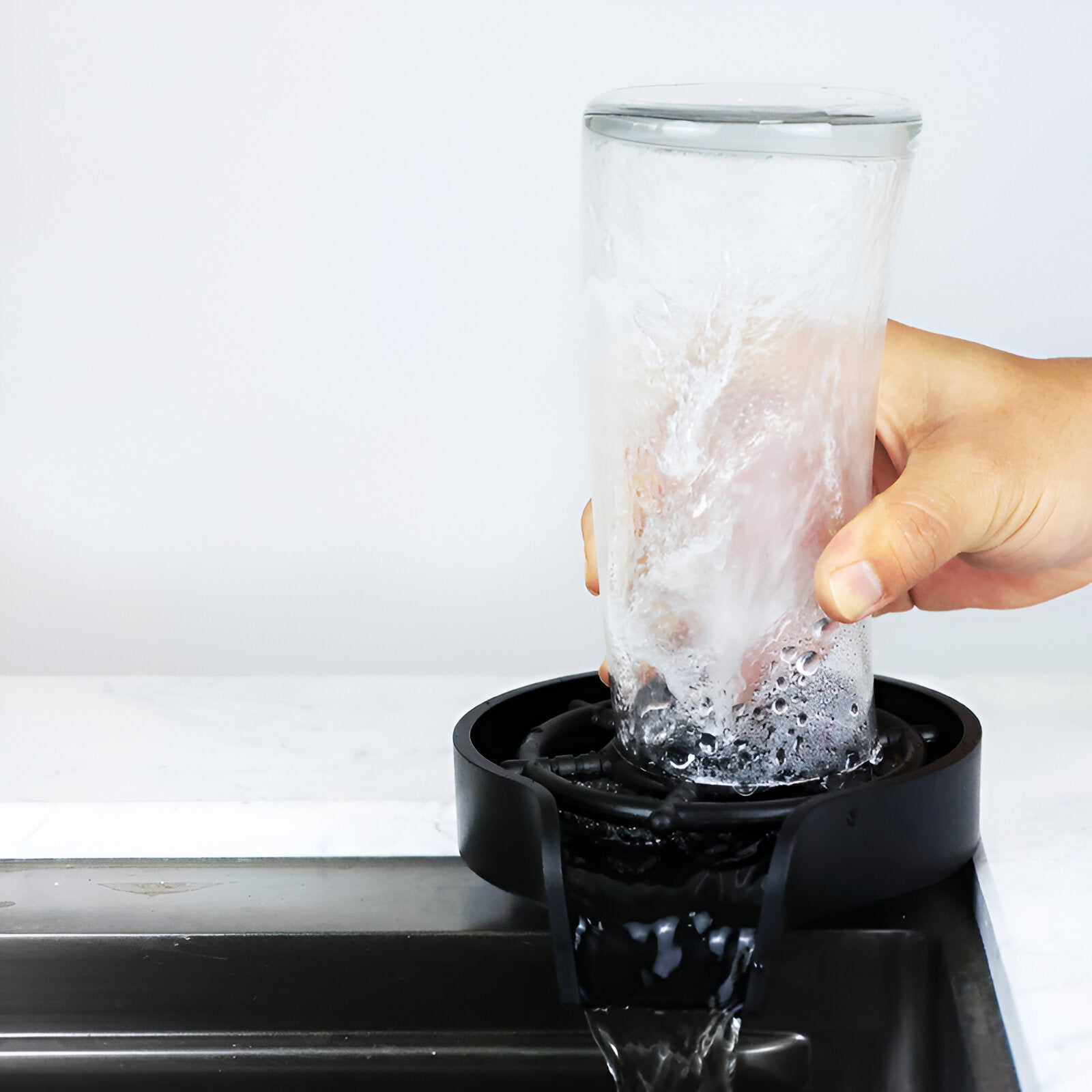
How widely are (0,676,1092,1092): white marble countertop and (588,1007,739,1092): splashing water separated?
96mm

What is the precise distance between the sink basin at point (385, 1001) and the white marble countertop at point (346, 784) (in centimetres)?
4

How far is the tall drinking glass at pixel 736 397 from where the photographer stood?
0.45 metres

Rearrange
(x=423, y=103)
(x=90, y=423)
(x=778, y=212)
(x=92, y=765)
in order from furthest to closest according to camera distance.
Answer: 1. (x=90, y=423)
2. (x=423, y=103)
3. (x=92, y=765)
4. (x=778, y=212)

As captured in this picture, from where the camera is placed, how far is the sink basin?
1.70 feet

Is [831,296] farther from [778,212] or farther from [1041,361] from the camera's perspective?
[1041,361]

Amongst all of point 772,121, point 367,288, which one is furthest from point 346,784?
point 367,288

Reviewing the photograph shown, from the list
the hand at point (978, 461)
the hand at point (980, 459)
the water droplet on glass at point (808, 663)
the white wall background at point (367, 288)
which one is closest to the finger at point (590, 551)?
the hand at point (978, 461)

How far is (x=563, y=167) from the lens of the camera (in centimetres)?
188

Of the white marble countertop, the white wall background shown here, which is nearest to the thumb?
the white marble countertop

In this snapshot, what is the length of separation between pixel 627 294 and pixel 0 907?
13.6 inches

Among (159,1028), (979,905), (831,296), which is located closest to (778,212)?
(831,296)

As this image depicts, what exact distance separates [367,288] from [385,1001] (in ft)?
4.86

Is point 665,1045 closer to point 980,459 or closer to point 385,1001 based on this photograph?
point 385,1001

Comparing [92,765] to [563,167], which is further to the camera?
[563,167]
